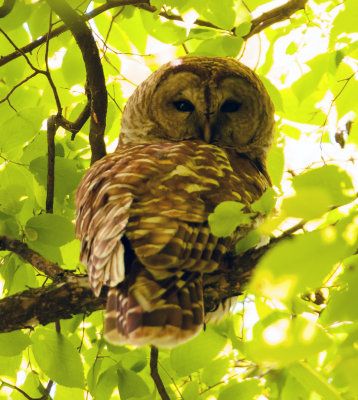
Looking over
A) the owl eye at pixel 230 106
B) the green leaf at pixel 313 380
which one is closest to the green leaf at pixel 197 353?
the green leaf at pixel 313 380

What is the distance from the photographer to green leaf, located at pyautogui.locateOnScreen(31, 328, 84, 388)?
1.93 m

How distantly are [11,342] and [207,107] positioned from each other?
4.83 ft

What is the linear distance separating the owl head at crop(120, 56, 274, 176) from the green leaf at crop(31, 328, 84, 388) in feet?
3.94

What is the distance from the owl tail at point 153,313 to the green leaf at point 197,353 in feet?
1.26

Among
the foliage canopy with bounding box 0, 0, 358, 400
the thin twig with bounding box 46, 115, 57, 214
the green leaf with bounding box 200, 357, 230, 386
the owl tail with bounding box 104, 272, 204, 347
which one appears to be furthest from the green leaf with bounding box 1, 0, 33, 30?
the green leaf with bounding box 200, 357, 230, 386

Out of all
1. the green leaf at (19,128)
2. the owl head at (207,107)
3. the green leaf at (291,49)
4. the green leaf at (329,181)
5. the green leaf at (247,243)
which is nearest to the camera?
the green leaf at (329,181)

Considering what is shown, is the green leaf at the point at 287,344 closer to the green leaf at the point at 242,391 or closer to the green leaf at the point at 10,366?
the green leaf at the point at 242,391

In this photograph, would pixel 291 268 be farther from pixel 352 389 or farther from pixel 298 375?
pixel 298 375

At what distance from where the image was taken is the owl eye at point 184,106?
2787 mm

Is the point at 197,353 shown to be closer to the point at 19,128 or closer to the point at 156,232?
the point at 156,232

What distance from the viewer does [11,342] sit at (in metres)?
1.93

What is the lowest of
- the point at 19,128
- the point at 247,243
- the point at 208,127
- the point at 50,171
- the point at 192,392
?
the point at 192,392

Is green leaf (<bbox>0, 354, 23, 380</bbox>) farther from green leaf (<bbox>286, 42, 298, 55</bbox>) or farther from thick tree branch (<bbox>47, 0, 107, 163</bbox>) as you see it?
green leaf (<bbox>286, 42, 298, 55</bbox>)

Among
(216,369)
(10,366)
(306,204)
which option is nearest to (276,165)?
(216,369)
